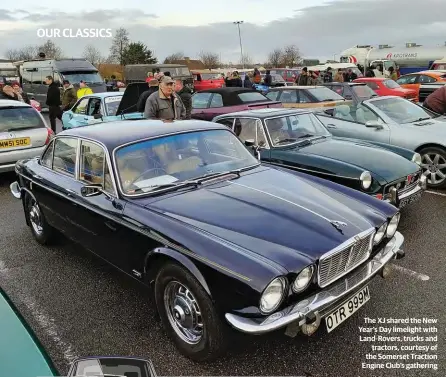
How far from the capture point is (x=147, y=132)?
3941 millimetres

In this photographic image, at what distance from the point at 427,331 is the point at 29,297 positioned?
347cm

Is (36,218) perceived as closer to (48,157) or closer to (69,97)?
(48,157)

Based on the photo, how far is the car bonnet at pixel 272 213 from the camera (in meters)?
2.82

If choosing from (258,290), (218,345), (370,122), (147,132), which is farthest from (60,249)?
(370,122)

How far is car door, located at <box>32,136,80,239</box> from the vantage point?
4180 millimetres

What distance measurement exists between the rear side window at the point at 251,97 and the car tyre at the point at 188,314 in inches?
313

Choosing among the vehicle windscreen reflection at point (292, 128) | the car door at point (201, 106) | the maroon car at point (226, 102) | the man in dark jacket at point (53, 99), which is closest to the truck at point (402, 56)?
the maroon car at point (226, 102)

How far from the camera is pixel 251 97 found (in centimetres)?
1066

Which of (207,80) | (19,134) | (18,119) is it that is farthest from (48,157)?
(207,80)

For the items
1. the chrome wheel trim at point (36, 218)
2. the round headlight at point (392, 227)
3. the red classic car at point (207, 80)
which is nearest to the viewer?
the round headlight at point (392, 227)

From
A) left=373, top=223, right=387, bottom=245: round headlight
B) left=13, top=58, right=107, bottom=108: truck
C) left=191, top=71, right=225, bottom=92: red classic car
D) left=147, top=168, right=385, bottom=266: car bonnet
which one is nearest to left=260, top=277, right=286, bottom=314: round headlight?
left=147, top=168, right=385, bottom=266: car bonnet

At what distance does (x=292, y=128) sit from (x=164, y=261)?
3745mm

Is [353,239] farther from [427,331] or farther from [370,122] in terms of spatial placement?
[370,122]

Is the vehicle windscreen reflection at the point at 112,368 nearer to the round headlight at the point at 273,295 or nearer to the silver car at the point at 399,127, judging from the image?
the round headlight at the point at 273,295
